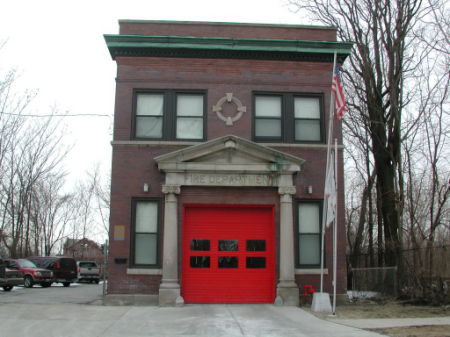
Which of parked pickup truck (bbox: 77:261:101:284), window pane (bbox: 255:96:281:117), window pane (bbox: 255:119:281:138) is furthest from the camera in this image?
parked pickup truck (bbox: 77:261:101:284)

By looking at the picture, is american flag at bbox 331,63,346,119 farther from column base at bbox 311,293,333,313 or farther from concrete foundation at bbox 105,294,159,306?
concrete foundation at bbox 105,294,159,306

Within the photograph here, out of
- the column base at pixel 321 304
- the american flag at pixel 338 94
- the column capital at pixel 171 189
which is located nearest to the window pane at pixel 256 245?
the column base at pixel 321 304

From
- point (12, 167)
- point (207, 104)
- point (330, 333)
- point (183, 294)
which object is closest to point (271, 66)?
point (207, 104)

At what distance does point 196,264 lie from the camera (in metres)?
14.9

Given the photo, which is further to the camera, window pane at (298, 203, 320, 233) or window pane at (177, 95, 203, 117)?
window pane at (177, 95, 203, 117)

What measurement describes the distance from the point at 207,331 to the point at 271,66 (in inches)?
370

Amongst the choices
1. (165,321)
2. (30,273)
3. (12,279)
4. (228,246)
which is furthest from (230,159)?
(30,273)

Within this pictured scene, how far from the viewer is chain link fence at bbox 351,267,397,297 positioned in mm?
17672

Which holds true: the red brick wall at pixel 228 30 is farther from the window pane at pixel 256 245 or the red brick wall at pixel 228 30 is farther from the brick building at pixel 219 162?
the window pane at pixel 256 245

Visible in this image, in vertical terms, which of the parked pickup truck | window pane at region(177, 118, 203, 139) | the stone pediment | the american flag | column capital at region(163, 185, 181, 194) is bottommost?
the parked pickup truck

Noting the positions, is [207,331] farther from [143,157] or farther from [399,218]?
[399,218]

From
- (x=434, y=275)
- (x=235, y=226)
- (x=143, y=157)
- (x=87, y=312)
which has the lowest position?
(x=87, y=312)

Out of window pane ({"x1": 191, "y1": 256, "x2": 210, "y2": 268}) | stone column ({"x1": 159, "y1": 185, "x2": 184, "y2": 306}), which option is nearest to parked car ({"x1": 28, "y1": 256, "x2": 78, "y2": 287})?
window pane ({"x1": 191, "y1": 256, "x2": 210, "y2": 268})

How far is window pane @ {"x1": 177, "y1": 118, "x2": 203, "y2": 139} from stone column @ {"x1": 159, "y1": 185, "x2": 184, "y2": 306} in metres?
1.92
